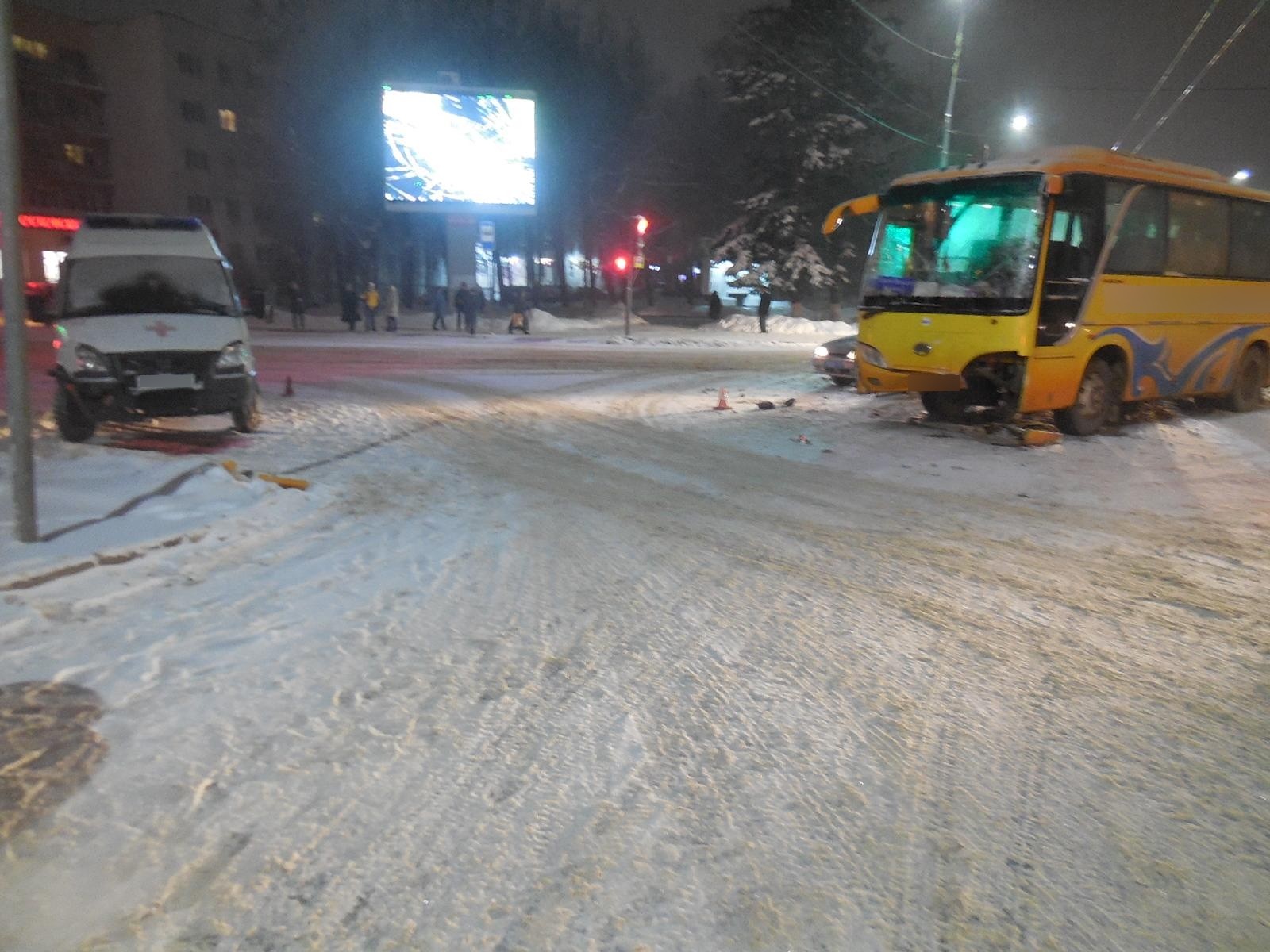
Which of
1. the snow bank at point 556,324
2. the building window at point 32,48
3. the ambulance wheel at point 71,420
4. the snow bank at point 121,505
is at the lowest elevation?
the snow bank at point 121,505

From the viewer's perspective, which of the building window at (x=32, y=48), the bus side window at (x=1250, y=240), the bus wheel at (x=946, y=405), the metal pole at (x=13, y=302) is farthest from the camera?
the building window at (x=32, y=48)

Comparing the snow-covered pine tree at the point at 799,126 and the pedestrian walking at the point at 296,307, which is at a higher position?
the snow-covered pine tree at the point at 799,126

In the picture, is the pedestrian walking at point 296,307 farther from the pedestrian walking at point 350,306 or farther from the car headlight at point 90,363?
the car headlight at point 90,363

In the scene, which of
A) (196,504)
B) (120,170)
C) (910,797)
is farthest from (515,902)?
(120,170)

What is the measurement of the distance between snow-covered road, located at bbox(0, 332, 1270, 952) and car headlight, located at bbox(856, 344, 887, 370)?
4.24 m

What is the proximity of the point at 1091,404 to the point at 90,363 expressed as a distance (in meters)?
12.7

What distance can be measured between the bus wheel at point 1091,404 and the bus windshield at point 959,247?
199 cm

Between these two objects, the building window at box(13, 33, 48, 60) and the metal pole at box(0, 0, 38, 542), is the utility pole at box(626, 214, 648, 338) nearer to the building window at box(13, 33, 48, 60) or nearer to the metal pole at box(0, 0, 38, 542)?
the metal pole at box(0, 0, 38, 542)

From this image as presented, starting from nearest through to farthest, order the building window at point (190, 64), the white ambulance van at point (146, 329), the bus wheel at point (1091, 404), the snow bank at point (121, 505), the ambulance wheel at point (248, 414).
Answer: the snow bank at point (121, 505) < the white ambulance van at point (146, 329) < the ambulance wheel at point (248, 414) < the bus wheel at point (1091, 404) < the building window at point (190, 64)

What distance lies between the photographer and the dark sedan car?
18.5m

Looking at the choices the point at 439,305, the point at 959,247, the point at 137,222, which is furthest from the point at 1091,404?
the point at 439,305

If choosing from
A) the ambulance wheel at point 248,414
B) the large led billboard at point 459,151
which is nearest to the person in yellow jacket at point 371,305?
the large led billboard at point 459,151

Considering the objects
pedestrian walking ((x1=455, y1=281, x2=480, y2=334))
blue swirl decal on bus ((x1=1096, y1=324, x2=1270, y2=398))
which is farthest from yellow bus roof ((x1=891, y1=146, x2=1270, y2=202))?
pedestrian walking ((x1=455, y1=281, x2=480, y2=334))

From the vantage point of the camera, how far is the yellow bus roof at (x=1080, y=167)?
38.7ft
